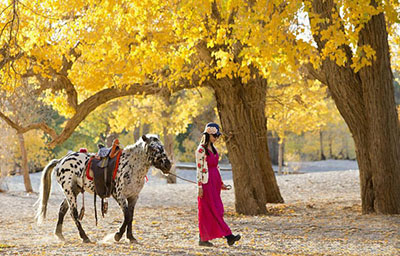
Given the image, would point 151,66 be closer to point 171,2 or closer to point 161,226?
point 171,2

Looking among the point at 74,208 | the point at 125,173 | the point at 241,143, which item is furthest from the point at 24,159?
the point at 125,173

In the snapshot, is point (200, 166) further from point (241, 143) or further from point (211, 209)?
point (241, 143)

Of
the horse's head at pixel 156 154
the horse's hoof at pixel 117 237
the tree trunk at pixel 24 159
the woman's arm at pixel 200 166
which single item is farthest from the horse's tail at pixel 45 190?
the tree trunk at pixel 24 159

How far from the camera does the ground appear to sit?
271 inches

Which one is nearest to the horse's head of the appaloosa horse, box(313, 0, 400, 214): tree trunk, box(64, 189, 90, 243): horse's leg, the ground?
the appaloosa horse

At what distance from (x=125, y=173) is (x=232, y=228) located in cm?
284

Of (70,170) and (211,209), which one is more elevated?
(70,170)

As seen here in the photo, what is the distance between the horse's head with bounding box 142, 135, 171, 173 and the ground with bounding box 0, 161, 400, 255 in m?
1.09

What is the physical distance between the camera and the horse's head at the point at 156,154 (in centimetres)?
704

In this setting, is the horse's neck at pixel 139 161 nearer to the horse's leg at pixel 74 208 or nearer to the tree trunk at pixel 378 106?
the horse's leg at pixel 74 208

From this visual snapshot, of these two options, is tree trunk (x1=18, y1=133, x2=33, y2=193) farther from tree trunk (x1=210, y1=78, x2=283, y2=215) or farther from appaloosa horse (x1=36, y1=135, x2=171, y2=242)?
appaloosa horse (x1=36, y1=135, x2=171, y2=242)

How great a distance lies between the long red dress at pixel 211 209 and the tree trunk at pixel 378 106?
14.7 feet

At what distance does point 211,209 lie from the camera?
696cm

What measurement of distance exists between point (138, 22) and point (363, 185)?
5.54 meters
